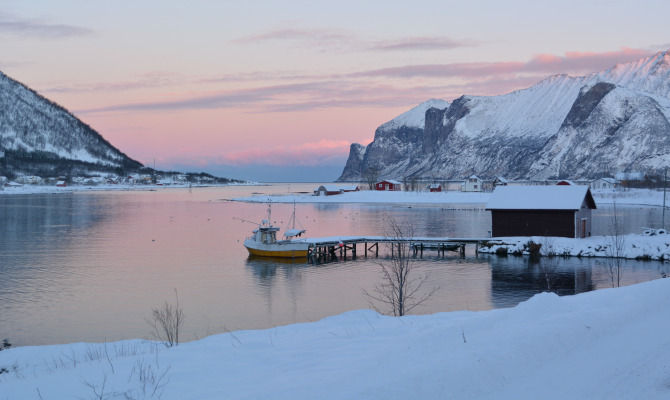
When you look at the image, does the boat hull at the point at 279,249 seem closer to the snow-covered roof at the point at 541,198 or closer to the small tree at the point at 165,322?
the snow-covered roof at the point at 541,198

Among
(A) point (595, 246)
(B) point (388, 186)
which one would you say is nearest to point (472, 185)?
(B) point (388, 186)

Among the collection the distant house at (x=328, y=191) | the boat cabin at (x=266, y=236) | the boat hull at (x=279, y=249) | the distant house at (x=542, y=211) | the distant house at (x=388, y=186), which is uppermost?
the distant house at (x=388, y=186)

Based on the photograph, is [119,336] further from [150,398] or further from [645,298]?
[645,298]

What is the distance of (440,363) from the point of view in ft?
27.4

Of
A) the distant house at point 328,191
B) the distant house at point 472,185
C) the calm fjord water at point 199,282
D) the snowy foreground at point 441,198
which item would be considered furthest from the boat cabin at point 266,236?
the distant house at point 472,185

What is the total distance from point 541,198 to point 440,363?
4341cm

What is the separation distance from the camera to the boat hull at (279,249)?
1785 inches

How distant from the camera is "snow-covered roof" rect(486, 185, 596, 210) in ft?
155

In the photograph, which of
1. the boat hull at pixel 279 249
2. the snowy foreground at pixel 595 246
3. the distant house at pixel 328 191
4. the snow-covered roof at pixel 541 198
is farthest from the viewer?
the distant house at pixel 328 191

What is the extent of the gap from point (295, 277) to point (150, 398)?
2886 cm

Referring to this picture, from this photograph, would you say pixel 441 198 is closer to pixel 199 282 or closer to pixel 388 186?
pixel 388 186

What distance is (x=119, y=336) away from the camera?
22078 millimetres

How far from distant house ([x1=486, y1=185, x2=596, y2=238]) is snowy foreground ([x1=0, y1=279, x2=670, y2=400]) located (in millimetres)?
36152

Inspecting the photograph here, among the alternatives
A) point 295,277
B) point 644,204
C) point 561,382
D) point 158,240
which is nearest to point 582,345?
point 561,382
